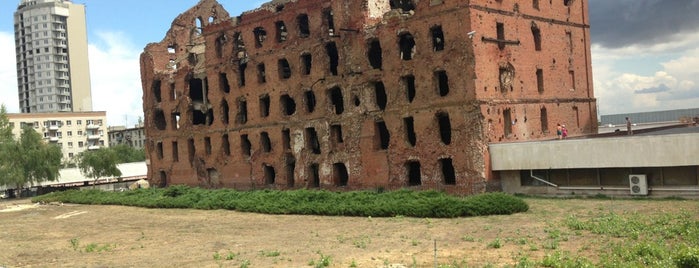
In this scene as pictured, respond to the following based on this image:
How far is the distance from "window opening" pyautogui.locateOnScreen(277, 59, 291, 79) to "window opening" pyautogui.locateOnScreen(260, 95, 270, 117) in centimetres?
177

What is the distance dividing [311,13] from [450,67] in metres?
10.2

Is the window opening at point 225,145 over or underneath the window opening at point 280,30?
underneath

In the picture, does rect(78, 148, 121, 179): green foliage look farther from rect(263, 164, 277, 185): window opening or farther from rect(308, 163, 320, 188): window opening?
rect(308, 163, 320, 188): window opening

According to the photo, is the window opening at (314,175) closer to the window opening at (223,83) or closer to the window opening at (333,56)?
the window opening at (333,56)

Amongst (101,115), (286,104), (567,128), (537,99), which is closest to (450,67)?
(537,99)

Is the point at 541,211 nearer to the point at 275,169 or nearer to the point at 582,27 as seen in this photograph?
the point at 582,27

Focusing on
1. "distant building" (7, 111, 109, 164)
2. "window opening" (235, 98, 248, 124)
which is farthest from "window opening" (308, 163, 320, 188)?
"distant building" (7, 111, 109, 164)

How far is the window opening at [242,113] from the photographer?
39.8 m

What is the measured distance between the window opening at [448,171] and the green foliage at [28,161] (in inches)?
1475

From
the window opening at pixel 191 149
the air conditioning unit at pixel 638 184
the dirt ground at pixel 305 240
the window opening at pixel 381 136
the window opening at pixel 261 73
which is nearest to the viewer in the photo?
the dirt ground at pixel 305 240

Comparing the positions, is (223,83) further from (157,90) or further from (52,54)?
(52,54)

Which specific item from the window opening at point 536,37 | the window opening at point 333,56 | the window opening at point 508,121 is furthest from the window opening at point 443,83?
the window opening at point 333,56

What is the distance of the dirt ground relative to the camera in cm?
1448

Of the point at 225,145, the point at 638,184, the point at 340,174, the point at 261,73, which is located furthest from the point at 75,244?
the point at 225,145
